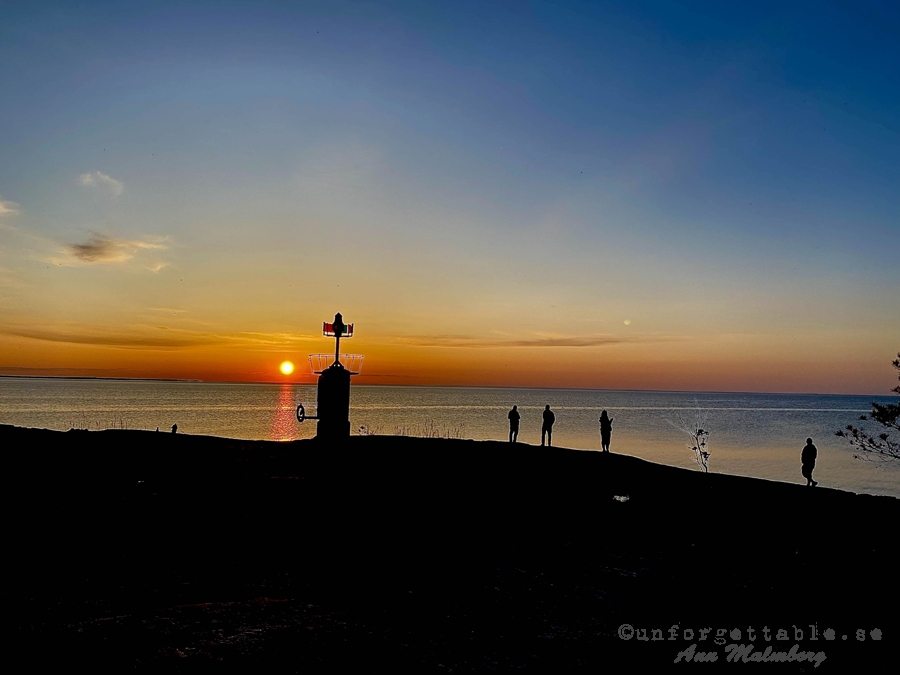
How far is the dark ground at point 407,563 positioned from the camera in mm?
8102

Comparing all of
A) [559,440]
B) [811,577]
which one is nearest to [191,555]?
[811,577]

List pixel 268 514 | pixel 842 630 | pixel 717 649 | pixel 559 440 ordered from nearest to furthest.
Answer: pixel 717 649 → pixel 842 630 → pixel 268 514 → pixel 559 440

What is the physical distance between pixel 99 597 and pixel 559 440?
73.2 m

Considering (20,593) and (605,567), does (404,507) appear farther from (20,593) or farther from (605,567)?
(20,593)

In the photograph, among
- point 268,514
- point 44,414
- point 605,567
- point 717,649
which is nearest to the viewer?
point 717,649

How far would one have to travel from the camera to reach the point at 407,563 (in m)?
12.0

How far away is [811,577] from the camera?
1266 centimetres

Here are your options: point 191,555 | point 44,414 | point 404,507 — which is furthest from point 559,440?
point 44,414

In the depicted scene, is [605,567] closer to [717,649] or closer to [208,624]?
[717,649]

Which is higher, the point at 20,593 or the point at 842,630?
the point at 20,593

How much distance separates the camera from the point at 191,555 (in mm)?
11727

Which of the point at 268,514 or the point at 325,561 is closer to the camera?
the point at 325,561

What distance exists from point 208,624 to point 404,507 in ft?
26.2

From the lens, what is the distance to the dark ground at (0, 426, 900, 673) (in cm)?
810
